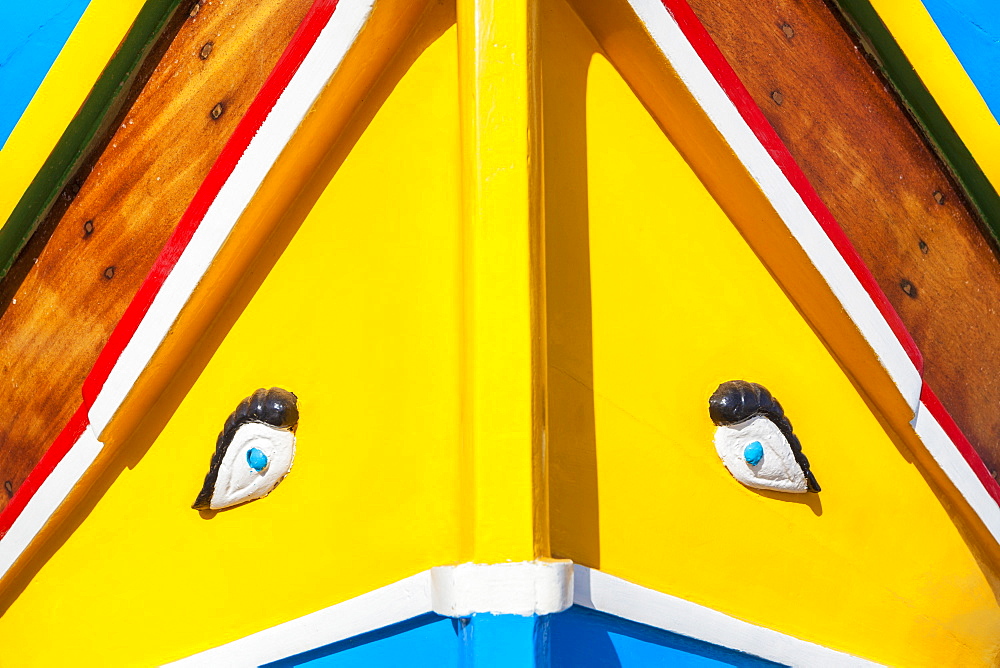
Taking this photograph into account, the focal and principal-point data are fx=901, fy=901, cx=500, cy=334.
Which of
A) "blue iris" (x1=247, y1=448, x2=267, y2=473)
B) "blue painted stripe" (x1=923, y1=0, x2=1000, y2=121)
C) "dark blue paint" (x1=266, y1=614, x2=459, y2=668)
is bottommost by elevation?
"dark blue paint" (x1=266, y1=614, x2=459, y2=668)

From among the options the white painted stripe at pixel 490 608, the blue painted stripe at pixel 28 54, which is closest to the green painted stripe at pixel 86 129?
the blue painted stripe at pixel 28 54

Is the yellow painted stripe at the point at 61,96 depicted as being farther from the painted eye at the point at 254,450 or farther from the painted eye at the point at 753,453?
the painted eye at the point at 753,453

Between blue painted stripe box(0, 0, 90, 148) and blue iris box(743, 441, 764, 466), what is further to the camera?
blue painted stripe box(0, 0, 90, 148)

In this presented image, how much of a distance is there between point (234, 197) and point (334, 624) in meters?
0.46

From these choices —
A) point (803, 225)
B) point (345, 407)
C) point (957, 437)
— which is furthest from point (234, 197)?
point (957, 437)

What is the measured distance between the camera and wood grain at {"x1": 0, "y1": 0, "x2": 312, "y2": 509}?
1.31 m

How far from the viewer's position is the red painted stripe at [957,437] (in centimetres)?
107

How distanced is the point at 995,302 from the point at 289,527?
1132 mm

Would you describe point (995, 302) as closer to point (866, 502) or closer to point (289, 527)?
point (866, 502)

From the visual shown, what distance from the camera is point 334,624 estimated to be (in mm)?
949

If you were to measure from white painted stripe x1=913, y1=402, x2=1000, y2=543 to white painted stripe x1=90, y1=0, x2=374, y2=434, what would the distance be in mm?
777

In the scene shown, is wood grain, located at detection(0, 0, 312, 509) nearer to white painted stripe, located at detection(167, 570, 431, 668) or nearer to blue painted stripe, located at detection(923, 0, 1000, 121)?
white painted stripe, located at detection(167, 570, 431, 668)

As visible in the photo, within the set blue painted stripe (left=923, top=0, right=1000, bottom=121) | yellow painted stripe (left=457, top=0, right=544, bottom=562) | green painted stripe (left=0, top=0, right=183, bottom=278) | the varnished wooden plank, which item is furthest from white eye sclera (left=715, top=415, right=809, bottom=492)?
blue painted stripe (left=923, top=0, right=1000, bottom=121)

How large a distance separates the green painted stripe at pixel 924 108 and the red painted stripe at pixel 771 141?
1.70 feet
